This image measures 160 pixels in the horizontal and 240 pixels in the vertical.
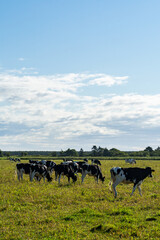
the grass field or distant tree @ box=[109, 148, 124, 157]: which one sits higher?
distant tree @ box=[109, 148, 124, 157]

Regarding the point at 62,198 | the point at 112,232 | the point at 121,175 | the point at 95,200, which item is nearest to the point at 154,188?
the point at 121,175

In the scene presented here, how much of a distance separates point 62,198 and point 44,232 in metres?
6.16

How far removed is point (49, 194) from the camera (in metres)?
17.1

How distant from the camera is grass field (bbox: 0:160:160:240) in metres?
9.56

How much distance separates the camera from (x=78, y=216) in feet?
38.8

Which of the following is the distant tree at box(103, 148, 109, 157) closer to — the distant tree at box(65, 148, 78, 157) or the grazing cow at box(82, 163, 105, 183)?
the distant tree at box(65, 148, 78, 157)

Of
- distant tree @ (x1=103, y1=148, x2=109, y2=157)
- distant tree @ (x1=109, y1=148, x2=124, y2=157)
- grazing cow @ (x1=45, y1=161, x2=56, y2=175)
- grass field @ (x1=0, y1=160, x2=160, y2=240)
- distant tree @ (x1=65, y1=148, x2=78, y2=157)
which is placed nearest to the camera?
grass field @ (x1=0, y1=160, x2=160, y2=240)

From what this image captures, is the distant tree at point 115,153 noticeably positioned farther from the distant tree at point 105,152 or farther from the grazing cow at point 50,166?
the grazing cow at point 50,166

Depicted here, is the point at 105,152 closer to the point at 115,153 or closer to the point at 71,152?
the point at 115,153

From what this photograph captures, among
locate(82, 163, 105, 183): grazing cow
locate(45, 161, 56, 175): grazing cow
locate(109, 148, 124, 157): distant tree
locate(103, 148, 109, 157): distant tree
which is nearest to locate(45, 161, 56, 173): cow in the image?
locate(45, 161, 56, 175): grazing cow

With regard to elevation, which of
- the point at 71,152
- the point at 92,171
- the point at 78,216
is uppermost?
the point at 71,152

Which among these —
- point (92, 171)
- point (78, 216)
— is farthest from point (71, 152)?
point (78, 216)

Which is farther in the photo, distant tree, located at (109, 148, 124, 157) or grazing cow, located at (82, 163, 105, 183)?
distant tree, located at (109, 148, 124, 157)

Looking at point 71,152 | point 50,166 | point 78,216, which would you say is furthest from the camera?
point 71,152
